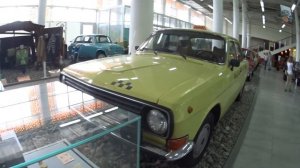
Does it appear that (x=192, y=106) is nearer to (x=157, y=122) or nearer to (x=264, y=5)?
(x=157, y=122)

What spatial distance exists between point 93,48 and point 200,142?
9550 millimetres

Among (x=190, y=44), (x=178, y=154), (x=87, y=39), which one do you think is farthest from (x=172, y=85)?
(x=87, y=39)

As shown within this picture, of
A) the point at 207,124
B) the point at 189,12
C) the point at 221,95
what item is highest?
the point at 189,12

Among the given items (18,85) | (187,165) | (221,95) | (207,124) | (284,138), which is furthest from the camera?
(18,85)

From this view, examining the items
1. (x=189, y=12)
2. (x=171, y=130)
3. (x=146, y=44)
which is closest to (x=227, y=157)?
(x=171, y=130)

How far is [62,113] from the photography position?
3148 mm

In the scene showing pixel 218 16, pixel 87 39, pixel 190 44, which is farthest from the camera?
pixel 87 39

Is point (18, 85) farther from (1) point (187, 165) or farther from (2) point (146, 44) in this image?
(1) point (187, 165)

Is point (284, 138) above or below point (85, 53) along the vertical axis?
below

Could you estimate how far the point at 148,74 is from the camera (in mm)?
2982

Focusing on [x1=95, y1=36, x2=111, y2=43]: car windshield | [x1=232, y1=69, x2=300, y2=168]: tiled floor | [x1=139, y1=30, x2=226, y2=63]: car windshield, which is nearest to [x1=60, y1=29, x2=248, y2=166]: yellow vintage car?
[x1=139, y1=30, x2=226, y2=63]: car windshield

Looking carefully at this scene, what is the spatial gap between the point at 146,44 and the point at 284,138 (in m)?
2.89

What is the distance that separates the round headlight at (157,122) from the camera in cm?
239

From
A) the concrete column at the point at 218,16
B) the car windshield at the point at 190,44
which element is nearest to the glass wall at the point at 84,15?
the concrete column at the point at 218,16
